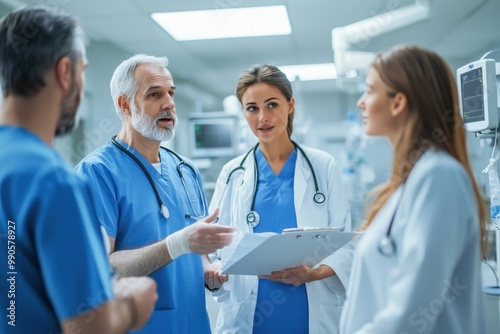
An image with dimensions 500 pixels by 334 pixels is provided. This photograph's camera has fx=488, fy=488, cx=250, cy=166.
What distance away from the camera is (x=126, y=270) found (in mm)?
1368

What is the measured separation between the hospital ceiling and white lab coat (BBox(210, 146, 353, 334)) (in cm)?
206

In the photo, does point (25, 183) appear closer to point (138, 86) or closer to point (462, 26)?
point (138, 86)

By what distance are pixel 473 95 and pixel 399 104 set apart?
1218 mm

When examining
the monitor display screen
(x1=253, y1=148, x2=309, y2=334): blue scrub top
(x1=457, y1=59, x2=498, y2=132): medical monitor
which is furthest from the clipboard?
the monitor display screen

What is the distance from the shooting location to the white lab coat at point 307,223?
5.27ft

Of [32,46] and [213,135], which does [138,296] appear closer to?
[32,46]

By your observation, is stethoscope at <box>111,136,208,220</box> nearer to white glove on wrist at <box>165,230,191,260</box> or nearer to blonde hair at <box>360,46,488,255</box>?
white glove on wrist at <box>165,230,191,260</box>

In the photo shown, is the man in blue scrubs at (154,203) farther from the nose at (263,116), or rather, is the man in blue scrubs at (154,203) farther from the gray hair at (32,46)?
the gray hair at (32,46)

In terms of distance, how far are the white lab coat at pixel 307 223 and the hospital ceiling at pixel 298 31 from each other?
2.06 meters

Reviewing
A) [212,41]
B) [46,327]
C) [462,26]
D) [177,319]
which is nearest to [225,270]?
[177,319]

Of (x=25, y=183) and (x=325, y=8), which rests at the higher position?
(x=325, y=8)

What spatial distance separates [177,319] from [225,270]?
0.21 meters

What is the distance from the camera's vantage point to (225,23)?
14.4ft

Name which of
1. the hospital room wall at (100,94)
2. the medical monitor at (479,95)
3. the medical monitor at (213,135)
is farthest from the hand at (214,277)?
the hospital room wall at (100,94)
